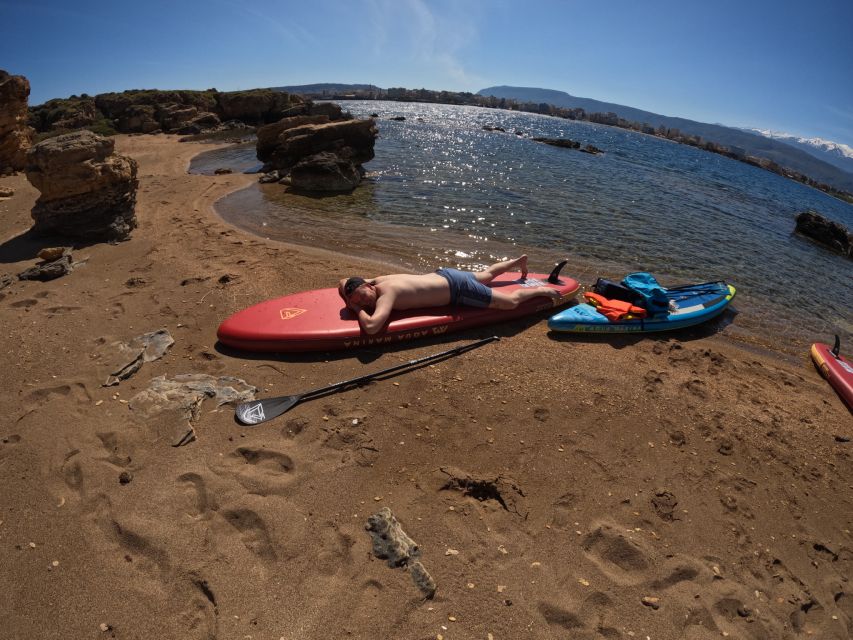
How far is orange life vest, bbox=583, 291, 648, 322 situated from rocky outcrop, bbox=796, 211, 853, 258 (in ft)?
58.2

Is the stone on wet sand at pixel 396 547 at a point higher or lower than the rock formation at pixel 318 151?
lower

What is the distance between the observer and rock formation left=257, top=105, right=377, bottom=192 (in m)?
15.5

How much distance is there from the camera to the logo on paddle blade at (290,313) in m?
5.83

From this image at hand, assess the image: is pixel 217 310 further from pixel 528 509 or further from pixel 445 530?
pixel 528 509

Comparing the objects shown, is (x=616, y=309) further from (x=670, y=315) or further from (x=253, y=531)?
(x=253, y=531)

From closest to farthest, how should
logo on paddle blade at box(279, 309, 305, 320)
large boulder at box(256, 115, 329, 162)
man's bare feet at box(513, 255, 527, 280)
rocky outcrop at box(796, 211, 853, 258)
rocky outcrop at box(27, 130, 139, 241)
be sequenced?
logo on paddle blade at box(279, 309, 305, 320), man's bare feet at box(513, 255, 527, 280), rocky outcrop at box(27, 130, 139, 241), rocky outcrop at box(796, 211, 853, 258), large boulder at box(256, 115, 329, 162)

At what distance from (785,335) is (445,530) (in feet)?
27.7

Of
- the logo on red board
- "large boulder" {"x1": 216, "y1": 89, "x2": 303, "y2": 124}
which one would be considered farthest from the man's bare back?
"large boulder" {"x1": 216, "y1": 89, "x2": 303, "y2": 124}

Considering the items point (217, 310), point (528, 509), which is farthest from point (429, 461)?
point (217, 310)

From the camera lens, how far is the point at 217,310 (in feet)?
20.9

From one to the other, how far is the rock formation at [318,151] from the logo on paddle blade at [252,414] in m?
12.8

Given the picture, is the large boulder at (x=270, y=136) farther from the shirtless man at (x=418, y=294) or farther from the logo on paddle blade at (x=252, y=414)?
the logo on paddle blade at (x=252, y=414)

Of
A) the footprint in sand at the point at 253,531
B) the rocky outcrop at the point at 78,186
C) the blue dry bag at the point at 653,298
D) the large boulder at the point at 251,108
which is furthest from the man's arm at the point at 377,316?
the large boulder at the point at 251,108

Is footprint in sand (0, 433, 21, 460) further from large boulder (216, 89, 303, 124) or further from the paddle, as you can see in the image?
large boulder (216, 89, 303, 124)
